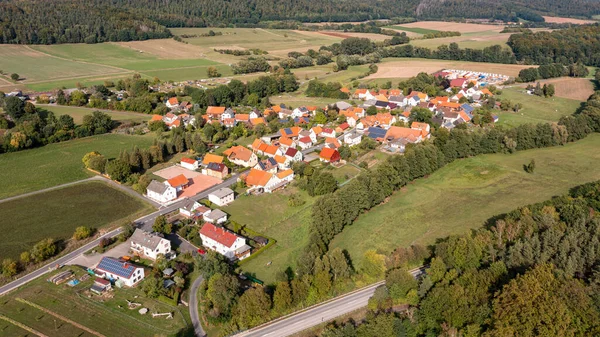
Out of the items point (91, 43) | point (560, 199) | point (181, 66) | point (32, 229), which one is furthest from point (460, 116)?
point (91, 43)

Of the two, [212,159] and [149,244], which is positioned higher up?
[212,159]

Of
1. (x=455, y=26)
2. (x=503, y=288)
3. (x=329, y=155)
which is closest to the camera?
(x=503, y=288)

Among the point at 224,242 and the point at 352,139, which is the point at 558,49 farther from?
the point at 224,242

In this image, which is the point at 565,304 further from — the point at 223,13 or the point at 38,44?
the point at 223,13

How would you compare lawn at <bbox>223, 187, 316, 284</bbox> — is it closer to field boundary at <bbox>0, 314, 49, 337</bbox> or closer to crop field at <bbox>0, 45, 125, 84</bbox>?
field boundary at <bbox>0, 314, 49, 337</bbox>

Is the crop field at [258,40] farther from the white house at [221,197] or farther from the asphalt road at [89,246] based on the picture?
the white house at [221,197]

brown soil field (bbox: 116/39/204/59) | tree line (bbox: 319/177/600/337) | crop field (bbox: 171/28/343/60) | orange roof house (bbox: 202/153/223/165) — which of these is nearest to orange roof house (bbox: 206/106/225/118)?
orange roof house (bbox: 202/153/223/165)

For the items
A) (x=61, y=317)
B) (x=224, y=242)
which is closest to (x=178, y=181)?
(x=224, y=242)
